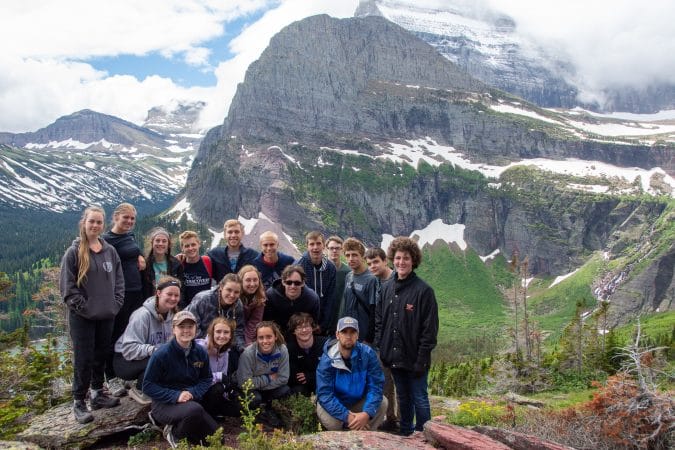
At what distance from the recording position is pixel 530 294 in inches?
6924

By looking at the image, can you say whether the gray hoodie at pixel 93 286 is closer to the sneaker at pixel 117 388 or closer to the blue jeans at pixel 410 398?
the sneaker at pixel 117 388

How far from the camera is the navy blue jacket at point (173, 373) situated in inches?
325

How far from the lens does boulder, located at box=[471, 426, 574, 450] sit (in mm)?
7340

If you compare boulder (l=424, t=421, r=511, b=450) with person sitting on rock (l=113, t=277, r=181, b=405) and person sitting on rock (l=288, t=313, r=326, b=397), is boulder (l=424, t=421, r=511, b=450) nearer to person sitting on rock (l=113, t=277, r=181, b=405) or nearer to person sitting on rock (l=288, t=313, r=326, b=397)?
person sitting on rock (l=288, t=313, r=326, b=397)

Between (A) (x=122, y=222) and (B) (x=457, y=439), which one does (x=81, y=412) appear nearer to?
(A) (x=122, y=222)

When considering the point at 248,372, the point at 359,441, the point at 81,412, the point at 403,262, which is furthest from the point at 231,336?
the point at 403,262

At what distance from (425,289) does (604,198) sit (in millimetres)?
212346

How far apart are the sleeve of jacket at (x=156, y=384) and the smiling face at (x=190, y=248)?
10.2 ft

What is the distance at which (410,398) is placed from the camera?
940 centimetres

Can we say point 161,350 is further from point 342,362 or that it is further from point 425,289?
point 425,289

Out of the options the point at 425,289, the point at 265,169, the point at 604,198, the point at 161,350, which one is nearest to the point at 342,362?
A: the point at 425,289

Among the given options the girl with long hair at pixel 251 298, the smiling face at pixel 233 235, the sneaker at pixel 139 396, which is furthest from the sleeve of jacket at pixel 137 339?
the smiling face at pixel 233 235

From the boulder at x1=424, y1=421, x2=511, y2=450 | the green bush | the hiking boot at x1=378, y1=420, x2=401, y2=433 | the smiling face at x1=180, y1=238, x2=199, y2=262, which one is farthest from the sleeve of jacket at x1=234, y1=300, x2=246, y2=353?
the green bush

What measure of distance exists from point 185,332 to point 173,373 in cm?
86
